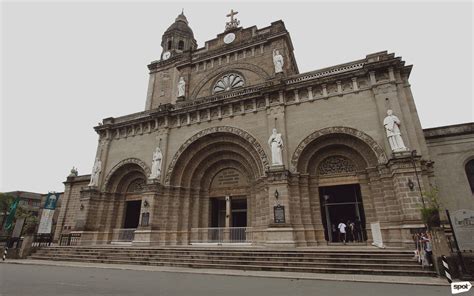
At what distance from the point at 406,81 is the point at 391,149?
516 centimetres

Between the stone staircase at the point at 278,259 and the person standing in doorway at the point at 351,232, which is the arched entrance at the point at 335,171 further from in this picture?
the stone staircase at the point at 278,259

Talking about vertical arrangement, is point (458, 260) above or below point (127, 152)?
below

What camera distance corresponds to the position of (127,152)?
2088 centimetres

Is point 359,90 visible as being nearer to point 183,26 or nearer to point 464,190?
point 464,190

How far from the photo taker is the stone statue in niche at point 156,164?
60.3ft

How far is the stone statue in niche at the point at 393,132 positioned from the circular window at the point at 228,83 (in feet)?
42.0

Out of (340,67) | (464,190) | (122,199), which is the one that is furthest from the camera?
(122,199)

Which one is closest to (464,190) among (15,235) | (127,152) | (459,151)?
(459,151)

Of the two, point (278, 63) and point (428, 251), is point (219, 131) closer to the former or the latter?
point (278, 63)

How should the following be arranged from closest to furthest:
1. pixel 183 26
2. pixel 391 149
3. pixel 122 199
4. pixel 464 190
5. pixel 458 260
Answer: pixel 458 260
pixel 391 149
pixel 464 190
pixel 122 199
pixel 183 26

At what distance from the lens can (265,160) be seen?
1598 centimetres

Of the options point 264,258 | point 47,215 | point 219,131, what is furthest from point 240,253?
point 47,215

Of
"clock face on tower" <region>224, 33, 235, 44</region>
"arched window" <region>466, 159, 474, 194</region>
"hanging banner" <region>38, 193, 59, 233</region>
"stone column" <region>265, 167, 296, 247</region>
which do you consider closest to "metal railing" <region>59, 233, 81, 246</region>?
"hanging banner" <region>38, 193, 59, 233</region>

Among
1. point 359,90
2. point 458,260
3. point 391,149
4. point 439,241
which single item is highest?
point 359,90
